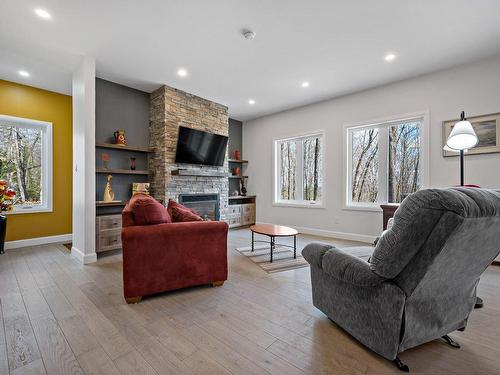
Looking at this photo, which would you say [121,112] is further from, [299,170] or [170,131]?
[299,170]

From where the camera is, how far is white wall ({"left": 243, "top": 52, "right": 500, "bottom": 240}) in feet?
11.5

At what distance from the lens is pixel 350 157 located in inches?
193

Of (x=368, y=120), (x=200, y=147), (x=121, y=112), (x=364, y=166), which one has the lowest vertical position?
(x=364, y=166)

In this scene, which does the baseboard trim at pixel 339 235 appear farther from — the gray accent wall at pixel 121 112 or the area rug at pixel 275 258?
the gray accent wall at pixel 121 112

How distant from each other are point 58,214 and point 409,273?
552cm

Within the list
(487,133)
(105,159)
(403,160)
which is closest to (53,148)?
(105,159)

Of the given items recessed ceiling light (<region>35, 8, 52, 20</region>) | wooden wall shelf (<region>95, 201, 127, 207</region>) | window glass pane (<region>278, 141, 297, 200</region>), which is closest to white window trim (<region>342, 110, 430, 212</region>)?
window glass pane (<region>278, 141, 297, 200</region>)

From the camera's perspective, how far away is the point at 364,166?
15.7 ft

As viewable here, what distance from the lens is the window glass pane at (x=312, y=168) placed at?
546cm

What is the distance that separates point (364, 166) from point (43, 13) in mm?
5151

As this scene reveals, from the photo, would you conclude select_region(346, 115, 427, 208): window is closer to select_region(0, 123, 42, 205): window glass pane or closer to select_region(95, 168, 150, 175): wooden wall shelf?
select_region(95, 168, 150, 175): wooden wall shelf

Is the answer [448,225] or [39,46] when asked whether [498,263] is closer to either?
[448,225]

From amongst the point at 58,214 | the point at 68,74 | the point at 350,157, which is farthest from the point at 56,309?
the point at 350,157

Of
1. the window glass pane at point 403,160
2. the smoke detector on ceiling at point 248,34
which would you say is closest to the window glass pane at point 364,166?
the window glass pane at point 403,160
